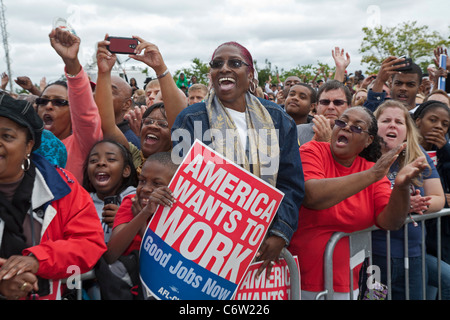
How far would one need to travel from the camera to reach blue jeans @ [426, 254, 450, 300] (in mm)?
3354

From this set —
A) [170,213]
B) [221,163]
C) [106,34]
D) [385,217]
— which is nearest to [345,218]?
[385,217]

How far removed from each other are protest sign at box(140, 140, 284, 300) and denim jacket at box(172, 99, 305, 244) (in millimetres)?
170

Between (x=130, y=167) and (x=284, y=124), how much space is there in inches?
49.3

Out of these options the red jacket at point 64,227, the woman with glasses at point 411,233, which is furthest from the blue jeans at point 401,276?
the red jacket at point 64,227

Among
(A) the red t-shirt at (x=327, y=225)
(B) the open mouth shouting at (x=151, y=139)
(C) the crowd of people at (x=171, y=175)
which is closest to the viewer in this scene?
(C) the crowd of people at (x=171, y=175)

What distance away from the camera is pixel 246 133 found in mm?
2523

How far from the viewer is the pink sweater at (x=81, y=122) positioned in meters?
2.94

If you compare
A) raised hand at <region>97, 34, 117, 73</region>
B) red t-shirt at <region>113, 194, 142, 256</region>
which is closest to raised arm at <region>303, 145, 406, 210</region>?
red t-shirt at <region>113, 194, 142, 256</region>

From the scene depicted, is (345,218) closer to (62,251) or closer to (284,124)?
(284,124)

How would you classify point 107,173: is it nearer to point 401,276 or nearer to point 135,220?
point 135,220

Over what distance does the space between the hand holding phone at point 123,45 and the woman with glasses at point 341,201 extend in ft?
4.60

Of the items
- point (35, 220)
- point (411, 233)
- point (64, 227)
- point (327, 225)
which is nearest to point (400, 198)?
point (327, 225)

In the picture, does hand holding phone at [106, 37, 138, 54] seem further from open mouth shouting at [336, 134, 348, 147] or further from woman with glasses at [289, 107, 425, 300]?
open mouth shouting at [336, 134, 348, 147]

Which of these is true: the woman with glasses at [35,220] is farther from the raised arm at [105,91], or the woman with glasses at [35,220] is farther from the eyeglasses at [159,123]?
the eyeglasses at [159,123]
